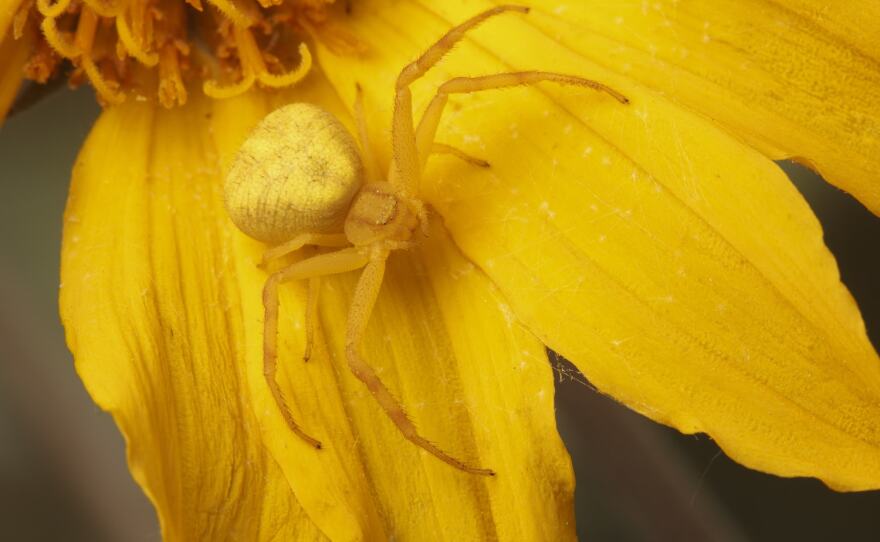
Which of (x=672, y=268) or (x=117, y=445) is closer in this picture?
(x=672, y=268)

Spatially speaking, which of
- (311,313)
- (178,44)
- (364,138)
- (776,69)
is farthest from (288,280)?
(776,69)

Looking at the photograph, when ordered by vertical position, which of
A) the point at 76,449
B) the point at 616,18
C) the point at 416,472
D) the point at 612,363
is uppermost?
the point at 616,18

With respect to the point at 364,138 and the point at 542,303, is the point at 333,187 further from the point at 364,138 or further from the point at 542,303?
the point at 542,303

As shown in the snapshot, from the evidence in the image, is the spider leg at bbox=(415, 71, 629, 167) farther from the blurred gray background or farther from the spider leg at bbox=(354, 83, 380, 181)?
the blurred gray background

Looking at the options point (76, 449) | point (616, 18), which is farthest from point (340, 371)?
point (76, 449)

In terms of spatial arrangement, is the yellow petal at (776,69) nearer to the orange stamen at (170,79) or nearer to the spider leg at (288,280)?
the spider leg at (288,280)

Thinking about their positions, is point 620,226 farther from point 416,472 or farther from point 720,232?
point 416,472

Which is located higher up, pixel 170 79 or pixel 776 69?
pixel 776 69
